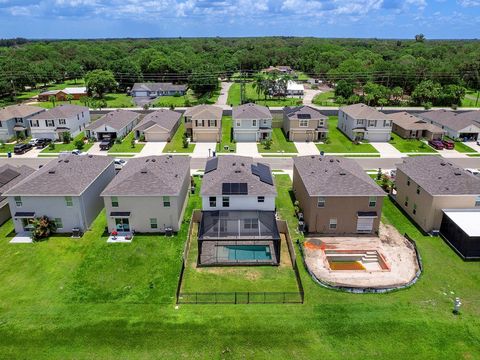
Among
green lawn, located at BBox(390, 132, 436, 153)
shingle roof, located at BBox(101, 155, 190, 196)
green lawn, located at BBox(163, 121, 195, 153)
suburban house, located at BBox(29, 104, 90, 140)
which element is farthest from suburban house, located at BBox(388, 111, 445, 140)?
suburban house, located at BBox(29, 104, 90, 140)

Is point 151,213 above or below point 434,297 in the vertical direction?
above

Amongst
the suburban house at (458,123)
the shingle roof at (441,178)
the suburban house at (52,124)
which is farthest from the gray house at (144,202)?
the suburban house at (458,123)

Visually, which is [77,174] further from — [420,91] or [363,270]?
[420,91]

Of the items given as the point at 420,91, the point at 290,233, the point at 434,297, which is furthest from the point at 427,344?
the point at 420,91

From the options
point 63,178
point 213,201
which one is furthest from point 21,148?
point 213,201

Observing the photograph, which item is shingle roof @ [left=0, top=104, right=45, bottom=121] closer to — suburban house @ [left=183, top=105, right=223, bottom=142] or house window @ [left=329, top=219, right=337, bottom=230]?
suburban house @ [left=183, top=105, right=223, bottom=142]

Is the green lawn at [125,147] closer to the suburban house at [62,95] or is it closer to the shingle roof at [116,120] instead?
the shingle roof at [116,120]
